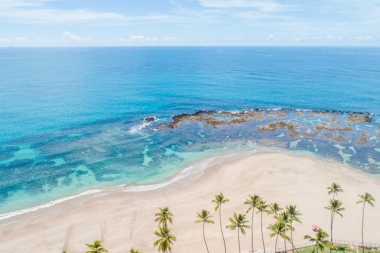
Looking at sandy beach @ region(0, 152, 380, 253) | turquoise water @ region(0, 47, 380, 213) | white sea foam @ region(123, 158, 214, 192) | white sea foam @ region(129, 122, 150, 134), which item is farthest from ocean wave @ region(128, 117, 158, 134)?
sandy beach @ region(0, 152, 380, 253)

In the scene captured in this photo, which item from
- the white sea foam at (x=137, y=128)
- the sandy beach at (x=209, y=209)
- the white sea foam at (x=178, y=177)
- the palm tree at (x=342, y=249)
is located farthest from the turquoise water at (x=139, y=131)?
the palm tree at (x=342, y=249)

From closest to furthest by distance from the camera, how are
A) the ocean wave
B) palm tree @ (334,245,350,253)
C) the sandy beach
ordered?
palm tree @ (334,245,350,253) → the sandy beach → the ocean wave

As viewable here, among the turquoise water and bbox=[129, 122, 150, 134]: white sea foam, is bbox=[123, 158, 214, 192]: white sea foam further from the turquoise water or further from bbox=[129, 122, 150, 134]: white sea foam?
bbox=[129, 122, 150, 134]: white sea foam

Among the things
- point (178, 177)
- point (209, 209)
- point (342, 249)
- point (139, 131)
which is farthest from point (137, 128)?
point (342, 249)

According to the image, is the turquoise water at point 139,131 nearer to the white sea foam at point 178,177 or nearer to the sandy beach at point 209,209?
the white sea foam at point 178,177

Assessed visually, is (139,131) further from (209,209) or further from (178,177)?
(209,209)

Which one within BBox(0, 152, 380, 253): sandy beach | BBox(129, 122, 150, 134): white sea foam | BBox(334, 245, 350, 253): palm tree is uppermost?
BBox(129, 122, 150, 134): white sea foam

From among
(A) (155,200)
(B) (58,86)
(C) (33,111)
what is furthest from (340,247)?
(B) (58,86)
